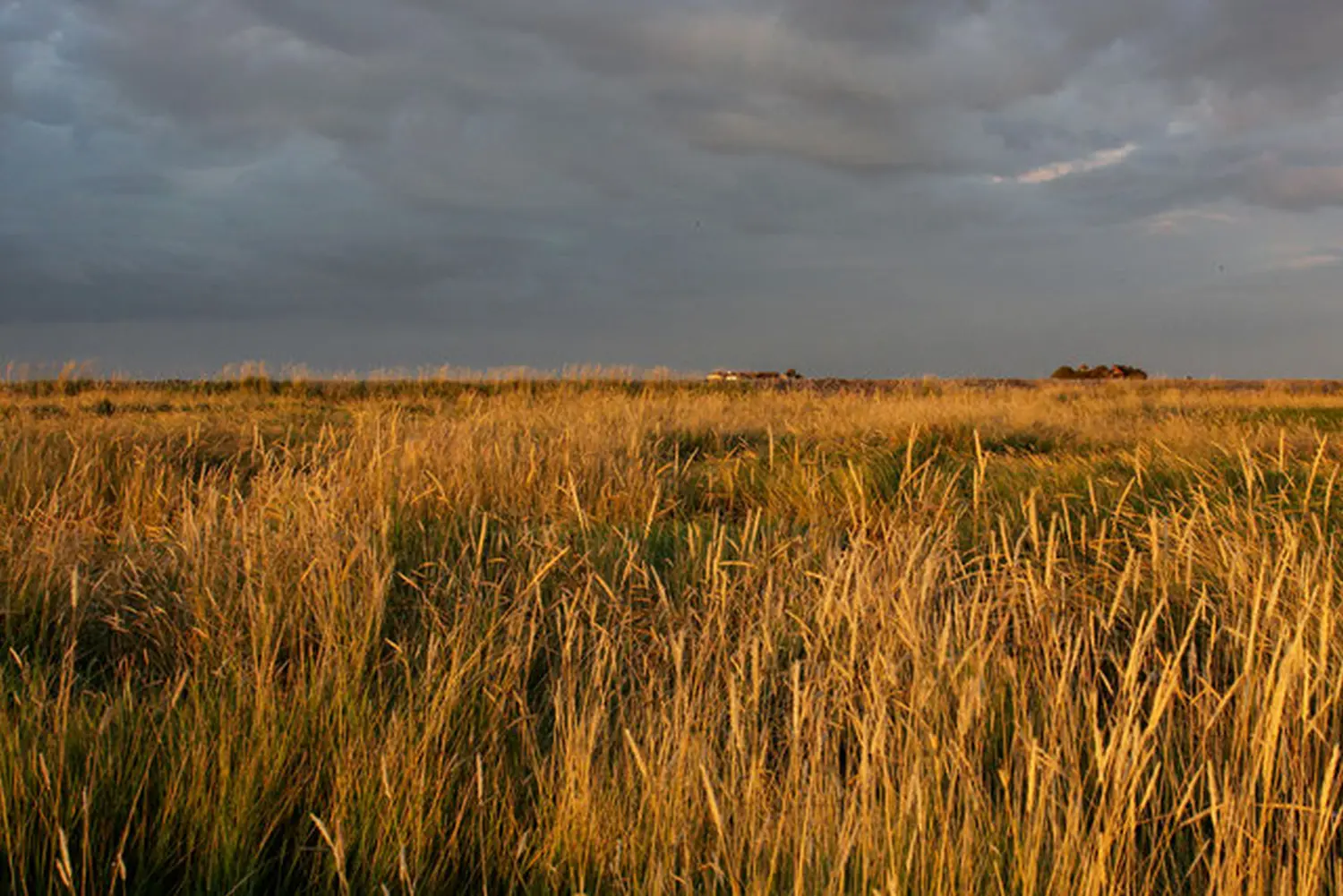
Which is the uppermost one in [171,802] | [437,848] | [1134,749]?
[1134,749]

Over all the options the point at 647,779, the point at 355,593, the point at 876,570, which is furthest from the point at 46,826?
the point at 876,570

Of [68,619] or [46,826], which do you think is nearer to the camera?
[46,826]

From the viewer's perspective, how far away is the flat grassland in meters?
1.74

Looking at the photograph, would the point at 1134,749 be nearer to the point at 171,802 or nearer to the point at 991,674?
the point at 991,674

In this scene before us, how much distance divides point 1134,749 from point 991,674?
0.98 m

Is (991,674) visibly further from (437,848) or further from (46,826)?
(46,826)

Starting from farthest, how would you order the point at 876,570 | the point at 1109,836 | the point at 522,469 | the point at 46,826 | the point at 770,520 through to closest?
the point at 522,469 → the point at 770,520 → the point at 876,570 → the point at 46,826 → the point at 1109,836

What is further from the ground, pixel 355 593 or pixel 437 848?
pixel 355 593

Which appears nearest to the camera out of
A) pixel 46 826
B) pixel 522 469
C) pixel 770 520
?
pixel 46 826

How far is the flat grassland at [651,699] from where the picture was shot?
1.74m

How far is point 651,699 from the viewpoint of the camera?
2309 mm

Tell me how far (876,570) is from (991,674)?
83 cm

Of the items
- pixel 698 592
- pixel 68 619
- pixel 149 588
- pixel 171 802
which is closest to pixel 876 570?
pixel 698 592

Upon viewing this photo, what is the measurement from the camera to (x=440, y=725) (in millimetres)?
2197
